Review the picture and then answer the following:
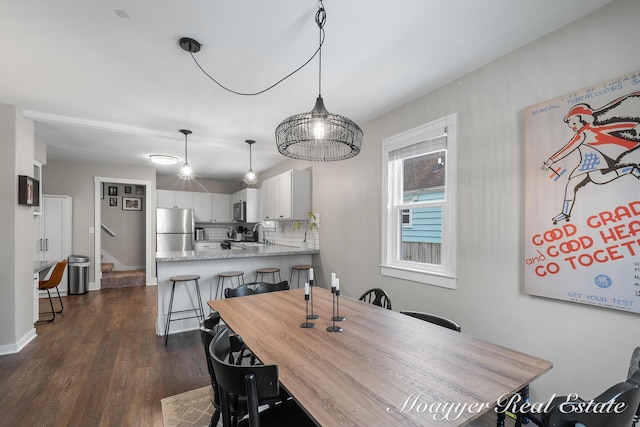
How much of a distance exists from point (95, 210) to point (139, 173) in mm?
1077

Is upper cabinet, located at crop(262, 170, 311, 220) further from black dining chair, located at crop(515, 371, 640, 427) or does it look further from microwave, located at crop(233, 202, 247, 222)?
black dining chair, located at crop(515, 371, 640, 427)

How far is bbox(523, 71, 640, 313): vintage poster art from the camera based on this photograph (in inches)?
62.7

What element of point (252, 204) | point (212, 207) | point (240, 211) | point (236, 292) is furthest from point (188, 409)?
point (212, 207)

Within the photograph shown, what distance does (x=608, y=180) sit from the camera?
1665mm

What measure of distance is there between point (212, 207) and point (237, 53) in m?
5.80

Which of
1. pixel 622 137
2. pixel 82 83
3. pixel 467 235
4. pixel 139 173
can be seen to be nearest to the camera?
pixel 622 137

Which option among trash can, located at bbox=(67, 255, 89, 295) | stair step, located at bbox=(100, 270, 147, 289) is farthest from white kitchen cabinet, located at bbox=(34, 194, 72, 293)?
stair step, located at bbox=(100, 270, 147, 289)

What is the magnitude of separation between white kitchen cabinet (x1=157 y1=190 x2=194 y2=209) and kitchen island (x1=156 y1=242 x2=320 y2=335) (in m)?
3.33

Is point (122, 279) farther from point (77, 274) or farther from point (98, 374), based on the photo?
point (98, 374)

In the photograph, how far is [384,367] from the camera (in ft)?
4.10

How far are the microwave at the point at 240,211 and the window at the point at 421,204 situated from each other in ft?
13.2

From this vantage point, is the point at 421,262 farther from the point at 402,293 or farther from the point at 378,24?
the point at 378,24

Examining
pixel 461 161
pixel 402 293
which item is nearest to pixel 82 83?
pixel 461 161

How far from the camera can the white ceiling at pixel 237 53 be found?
1.74 m
